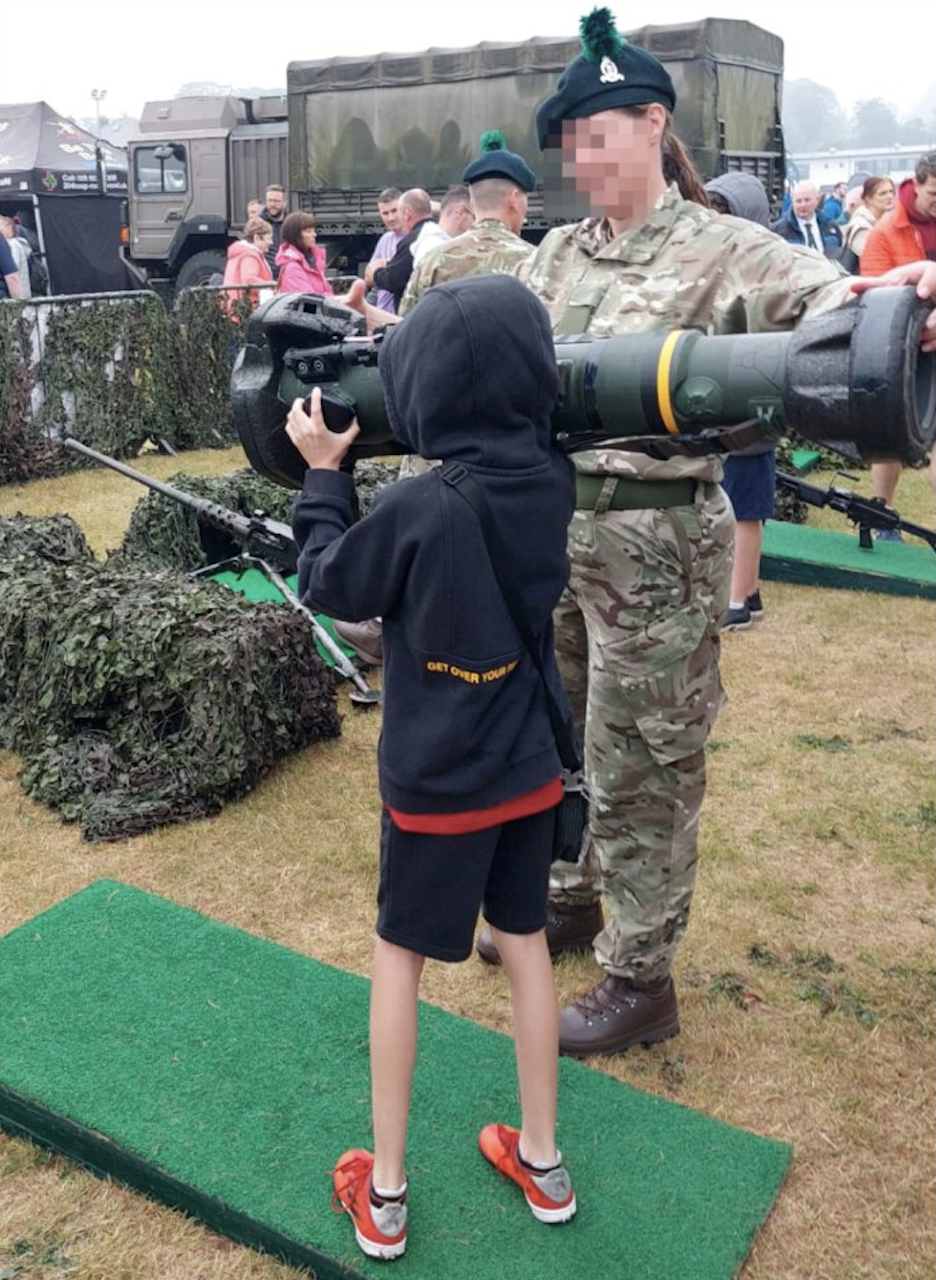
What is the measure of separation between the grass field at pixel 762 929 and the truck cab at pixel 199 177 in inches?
553

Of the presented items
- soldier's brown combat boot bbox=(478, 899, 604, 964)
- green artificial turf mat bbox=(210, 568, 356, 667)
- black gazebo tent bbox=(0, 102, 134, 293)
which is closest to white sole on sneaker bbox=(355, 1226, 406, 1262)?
soldier's brown combat boot bbox=(478, 899, 604, 964)

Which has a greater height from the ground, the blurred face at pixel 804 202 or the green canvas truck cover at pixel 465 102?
the green canvas truck cover at pixel 465 102

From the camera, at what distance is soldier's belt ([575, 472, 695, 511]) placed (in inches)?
102

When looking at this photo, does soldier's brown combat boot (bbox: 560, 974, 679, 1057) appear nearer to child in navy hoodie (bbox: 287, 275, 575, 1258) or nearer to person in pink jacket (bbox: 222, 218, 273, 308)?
child in navy hoodie (bbox: 287, 275, 575, 1258)

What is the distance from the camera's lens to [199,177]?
17.9 m

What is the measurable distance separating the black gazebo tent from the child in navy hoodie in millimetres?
19401

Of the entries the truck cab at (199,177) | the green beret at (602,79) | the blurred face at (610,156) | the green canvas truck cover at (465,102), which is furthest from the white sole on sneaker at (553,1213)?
the truck cab at (199,177)

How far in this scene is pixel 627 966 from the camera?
2.90m

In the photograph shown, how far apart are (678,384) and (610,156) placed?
791 millimetres

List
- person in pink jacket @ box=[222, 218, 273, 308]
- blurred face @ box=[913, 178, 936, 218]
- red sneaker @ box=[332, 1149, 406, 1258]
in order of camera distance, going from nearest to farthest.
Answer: red sneaker @ box=[332, 1149, 406, 1258] < blurred face @ box=[913, 178, 936, 218] < person in pink jacket @ box=[222, 218, 273, 308]

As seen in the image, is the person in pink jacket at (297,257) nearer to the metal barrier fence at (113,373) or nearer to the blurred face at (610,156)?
the metal barrier fence at (113,373)

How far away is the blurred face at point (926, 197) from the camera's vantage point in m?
6.14

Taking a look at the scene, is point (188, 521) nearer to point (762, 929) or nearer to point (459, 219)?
point (459, 219)

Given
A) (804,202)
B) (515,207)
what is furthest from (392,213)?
(515,207)
